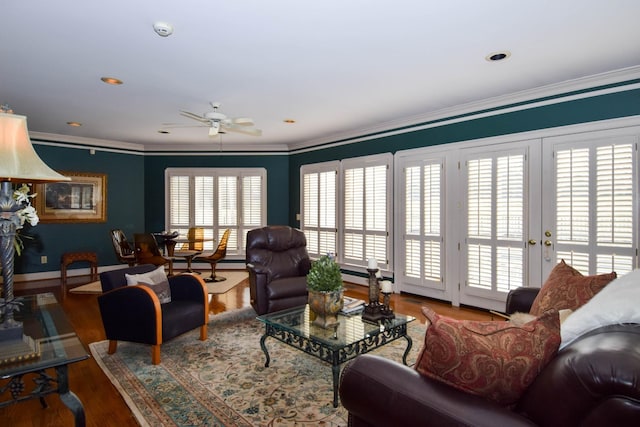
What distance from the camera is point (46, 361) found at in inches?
69.0

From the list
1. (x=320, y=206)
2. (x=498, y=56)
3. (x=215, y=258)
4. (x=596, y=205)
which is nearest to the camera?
(x=498, y=56)

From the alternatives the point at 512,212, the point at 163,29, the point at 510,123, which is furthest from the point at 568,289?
the point at 163,29

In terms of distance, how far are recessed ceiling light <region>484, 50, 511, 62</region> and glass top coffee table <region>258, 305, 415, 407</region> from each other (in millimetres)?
2366

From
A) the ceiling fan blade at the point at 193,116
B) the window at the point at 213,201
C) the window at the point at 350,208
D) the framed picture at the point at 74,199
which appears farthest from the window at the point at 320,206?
the framed picture at the point at 74,199

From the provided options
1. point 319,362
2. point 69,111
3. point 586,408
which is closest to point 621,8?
point 586,408

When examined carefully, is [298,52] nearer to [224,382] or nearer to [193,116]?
[193,116]

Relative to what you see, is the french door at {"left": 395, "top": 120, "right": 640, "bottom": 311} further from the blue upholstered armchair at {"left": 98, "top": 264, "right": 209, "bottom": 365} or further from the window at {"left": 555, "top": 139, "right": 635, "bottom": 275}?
the blue upholstered armchair at {"left": 98, "top": 264, "right": 209, "bottom": 365}

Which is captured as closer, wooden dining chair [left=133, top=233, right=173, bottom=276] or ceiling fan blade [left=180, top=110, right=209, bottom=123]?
ceiling fan blade [left=180, top=110, right=209, bottom=123]

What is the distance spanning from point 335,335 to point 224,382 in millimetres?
918

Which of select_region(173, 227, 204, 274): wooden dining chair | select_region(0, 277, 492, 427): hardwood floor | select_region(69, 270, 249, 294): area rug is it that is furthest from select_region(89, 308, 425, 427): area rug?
select_region(173, 227, 204, 274): wooden dining chair

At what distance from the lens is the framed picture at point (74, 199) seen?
6.62m

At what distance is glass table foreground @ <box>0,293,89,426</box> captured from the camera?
1.71 meters

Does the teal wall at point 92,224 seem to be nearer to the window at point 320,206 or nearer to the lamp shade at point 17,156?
the window at point 320,206

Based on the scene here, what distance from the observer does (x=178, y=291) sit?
3709 mm
